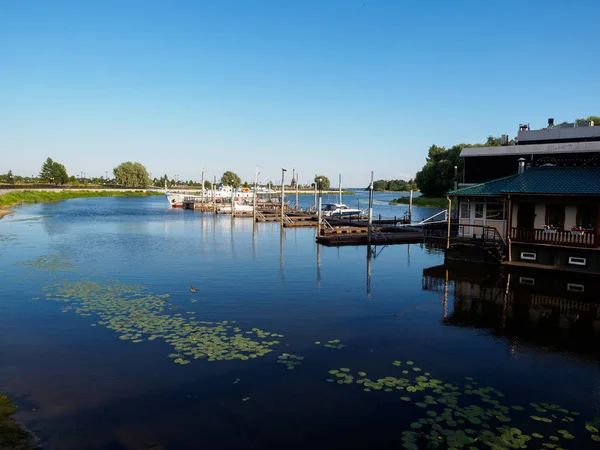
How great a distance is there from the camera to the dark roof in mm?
24391

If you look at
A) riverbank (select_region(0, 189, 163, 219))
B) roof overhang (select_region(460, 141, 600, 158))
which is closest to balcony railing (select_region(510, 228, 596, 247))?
roof overhang (select_region(460, 141, 600, 158))

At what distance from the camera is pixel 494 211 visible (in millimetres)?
30844

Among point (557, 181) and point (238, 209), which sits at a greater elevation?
point (557, 181)

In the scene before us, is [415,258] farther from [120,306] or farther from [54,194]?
[54,194]

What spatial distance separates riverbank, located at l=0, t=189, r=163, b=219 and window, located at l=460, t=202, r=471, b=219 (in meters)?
63.5

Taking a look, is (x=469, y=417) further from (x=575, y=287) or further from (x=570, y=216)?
(x=570, y=216)

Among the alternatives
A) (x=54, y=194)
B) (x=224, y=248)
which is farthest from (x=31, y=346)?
(x=54, y=194)

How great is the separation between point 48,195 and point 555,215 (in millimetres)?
133860

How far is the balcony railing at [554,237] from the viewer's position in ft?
79.8

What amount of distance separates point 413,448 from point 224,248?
31108 mm

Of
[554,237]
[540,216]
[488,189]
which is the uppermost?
[488,189]

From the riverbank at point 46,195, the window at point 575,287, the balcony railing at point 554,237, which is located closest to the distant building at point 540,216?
the balcony railing at point 554,237

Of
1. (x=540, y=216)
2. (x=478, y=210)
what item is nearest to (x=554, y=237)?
(x=540, y=216)

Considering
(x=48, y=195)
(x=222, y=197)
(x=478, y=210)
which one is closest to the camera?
(x=478, y=210)
